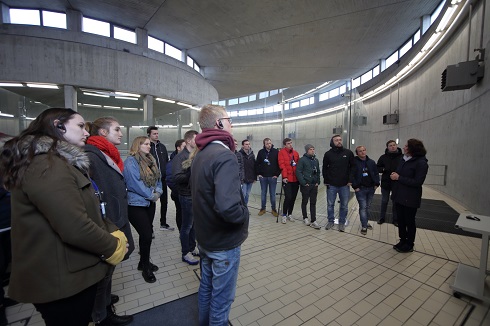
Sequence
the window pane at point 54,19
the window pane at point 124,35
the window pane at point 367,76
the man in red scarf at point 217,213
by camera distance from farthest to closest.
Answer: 1. the window pane at point 367,76
2. the window pane at point 124,35
3. the window pane at point 54,19
4. the man in red scarf at point 217,213

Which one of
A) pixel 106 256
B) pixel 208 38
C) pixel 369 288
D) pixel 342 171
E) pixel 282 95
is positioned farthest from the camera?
pixel 208 38

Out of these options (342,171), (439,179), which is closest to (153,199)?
(342,171)

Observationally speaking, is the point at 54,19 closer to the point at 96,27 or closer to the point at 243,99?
the point at 96,27

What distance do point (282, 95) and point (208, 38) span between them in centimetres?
493

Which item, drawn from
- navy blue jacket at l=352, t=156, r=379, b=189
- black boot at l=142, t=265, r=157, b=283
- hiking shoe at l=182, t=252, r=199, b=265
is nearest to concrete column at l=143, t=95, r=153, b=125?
hiking shoe at l=182, t=252, r=199, b=265

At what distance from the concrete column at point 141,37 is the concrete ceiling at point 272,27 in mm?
227

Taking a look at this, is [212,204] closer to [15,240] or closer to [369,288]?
[15,240]

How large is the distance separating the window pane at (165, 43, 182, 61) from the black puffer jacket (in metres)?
9.76

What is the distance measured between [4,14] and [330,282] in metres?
11.8

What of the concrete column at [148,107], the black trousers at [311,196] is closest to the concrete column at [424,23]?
the black trousers at [311,196]

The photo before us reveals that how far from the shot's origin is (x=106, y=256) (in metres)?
1.20

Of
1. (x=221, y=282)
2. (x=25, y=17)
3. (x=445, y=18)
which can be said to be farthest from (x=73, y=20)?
(x=445, y=18)

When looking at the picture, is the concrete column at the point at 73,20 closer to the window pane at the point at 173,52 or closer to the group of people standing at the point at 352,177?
the window pane at the point at 173,52

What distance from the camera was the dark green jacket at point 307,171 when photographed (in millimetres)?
4809
